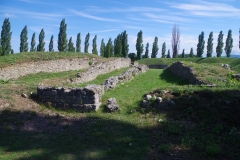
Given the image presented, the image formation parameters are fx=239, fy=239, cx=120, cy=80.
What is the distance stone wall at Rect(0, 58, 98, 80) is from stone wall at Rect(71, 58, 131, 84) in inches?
112

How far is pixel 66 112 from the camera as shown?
9234mm

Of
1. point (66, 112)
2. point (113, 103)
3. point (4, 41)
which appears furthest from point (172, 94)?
point (4, 41)

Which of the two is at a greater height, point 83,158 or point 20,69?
point 20,69

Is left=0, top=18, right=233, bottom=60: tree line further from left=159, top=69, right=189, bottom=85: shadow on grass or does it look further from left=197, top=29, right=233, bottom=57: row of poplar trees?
left=159, top=69, right=189, bottom=85: shadow on grass

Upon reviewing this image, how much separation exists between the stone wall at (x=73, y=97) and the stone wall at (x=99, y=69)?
6.17m

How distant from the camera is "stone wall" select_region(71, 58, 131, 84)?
16.8 meters

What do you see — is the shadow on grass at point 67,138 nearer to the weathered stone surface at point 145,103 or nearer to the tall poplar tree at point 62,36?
the weathered stone surface at point 145,103

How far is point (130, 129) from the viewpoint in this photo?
7.61m

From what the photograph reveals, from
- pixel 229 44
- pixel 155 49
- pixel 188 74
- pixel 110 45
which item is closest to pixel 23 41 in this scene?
pixel 110 45

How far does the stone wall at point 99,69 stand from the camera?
55.3 ft

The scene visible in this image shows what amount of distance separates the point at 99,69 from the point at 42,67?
4.84m

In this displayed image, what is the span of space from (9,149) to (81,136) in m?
1.95

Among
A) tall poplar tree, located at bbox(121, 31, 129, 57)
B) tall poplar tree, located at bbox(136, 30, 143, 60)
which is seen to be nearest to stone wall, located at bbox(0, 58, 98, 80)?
tall poplar tree, located at bbox(121, 31, 129, 57)

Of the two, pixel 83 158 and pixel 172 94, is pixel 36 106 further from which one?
pixel 172 94
